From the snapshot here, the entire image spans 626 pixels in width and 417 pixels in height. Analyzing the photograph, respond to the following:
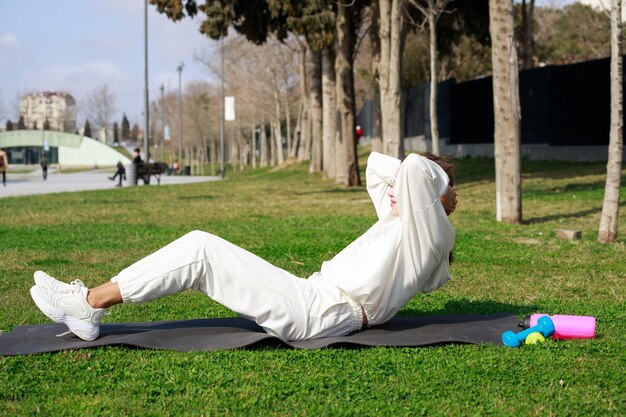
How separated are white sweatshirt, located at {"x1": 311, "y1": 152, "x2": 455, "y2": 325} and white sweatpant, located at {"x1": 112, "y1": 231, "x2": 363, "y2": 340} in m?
0.17

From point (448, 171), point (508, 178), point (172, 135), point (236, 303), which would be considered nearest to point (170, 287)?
point (236, 303)

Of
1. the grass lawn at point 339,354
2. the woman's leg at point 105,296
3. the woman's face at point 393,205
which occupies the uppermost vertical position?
the woman's face at point 393,205

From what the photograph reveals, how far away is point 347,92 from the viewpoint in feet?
92.5

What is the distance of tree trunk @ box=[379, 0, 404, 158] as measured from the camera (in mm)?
21781

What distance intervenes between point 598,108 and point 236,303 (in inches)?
852

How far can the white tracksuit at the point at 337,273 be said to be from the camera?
572cm

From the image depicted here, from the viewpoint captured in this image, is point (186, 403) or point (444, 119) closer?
point (186, 403)

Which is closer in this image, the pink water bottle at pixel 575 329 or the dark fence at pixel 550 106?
the pink water bottle at pixel 575 329

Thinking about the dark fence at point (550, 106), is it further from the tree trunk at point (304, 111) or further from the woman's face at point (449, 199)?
the woman's face at point (449, 199)

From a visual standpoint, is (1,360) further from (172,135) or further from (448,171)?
(172,135)

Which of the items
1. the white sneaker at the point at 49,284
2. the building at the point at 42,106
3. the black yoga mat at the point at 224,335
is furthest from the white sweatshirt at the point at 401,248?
the building at the point at 42,106

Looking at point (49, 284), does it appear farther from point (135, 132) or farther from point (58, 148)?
point (135, 132)

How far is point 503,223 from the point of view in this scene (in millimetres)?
14586

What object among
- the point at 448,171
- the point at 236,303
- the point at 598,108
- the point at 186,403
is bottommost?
the point at 186,403
